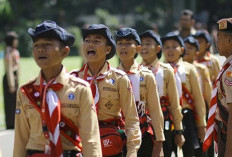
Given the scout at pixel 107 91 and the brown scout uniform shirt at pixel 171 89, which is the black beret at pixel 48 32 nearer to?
the scout at pixel 107 91

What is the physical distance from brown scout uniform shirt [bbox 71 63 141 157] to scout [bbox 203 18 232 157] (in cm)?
75

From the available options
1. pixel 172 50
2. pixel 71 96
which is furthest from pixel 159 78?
pixel 71 96

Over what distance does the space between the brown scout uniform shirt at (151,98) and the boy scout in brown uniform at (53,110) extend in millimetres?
2057

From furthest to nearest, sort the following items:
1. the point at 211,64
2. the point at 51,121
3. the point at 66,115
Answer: the point at 211,64 → the point at 66,115 → the point at 51,121

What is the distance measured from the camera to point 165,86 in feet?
25.7

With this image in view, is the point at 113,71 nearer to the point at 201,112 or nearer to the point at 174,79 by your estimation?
the point at 174,79

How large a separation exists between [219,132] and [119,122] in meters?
1.10

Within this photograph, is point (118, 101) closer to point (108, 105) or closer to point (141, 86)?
point (108, 105)

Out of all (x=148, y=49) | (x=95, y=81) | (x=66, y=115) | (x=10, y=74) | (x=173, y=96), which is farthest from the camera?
(x=10, y=74)

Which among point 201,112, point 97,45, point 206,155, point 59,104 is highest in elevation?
point 97,45

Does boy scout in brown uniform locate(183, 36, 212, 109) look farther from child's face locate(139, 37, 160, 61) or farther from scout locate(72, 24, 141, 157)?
scout locate(72, 24, 141, 157)

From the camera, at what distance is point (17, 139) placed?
481 centimetres

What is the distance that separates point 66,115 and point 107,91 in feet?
4.29

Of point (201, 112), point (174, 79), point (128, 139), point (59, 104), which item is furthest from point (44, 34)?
point (201, 112)
